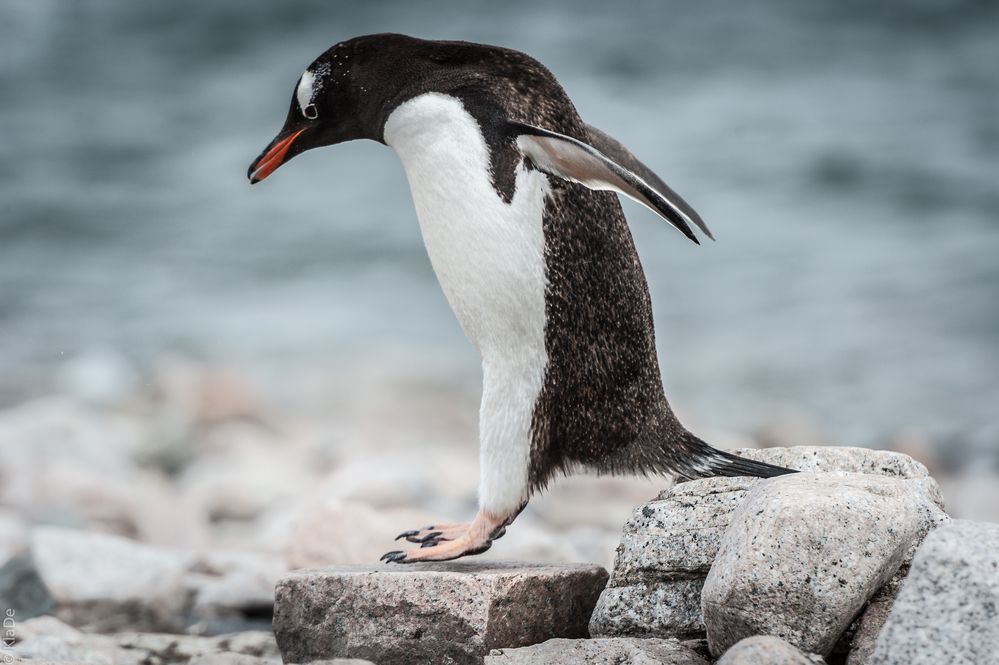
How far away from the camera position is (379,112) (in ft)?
10.7

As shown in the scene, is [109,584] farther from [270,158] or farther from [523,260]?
[523,260]

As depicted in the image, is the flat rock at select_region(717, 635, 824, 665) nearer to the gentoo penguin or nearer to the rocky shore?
the rocky shore

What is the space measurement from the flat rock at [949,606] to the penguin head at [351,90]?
184 cm

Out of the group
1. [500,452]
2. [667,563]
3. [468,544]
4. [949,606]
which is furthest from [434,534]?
[949,606]

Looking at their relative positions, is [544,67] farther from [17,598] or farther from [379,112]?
[17,598]

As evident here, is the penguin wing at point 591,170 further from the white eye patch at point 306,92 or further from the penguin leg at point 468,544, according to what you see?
the penguin leg at point 468,544

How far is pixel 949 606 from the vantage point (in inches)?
86.3

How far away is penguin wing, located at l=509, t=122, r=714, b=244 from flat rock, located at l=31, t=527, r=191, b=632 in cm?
236

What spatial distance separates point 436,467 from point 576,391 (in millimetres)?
5426

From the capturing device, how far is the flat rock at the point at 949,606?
2.16 meters

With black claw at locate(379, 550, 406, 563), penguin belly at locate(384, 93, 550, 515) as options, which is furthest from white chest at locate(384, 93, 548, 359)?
black claw at locate(379, 550, 406, 563)

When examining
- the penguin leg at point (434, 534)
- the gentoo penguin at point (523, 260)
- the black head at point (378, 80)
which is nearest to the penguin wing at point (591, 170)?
the gentoo penguin at point (523, 260)

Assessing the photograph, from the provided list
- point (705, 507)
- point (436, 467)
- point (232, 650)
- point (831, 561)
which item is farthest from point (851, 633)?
point (436, 467)

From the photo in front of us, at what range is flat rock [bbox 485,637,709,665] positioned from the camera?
2.56 meters
